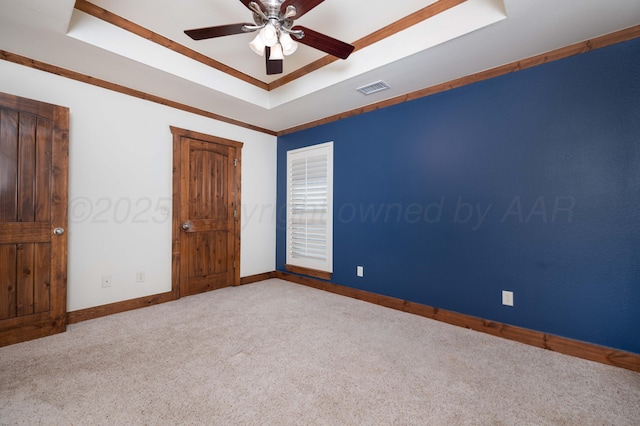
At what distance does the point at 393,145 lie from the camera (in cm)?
348

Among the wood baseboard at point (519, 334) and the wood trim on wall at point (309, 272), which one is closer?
the wood baseboard at point (519, 334)

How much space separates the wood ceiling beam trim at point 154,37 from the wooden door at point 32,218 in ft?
3.18

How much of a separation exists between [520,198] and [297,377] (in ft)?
8.27

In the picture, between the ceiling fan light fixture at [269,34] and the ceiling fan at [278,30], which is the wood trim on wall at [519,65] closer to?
the ceiling fan at [278,30]

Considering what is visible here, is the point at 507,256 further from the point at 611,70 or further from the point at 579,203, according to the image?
the point at 611,70

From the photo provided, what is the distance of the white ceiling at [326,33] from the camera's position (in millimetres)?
2021

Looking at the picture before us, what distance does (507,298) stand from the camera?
8.60 ft

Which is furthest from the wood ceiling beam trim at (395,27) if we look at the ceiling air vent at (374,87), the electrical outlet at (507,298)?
the electrical outlet at (507,298)

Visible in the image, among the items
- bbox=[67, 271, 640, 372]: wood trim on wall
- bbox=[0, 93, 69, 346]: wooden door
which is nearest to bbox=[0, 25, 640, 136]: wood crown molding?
bbox=[0, 93, 69, 346]: wooden door

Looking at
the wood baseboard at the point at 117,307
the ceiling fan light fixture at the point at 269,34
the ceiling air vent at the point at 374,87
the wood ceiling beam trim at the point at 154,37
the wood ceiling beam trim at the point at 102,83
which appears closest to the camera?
the ceiling fan light fixture at the point at 269,34

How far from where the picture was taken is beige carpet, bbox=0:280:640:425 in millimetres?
1590

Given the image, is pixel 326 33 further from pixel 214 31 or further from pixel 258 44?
pixel 214 31

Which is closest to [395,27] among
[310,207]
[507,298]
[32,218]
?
[310,207]

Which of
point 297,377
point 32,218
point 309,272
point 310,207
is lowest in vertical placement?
point 297,377
